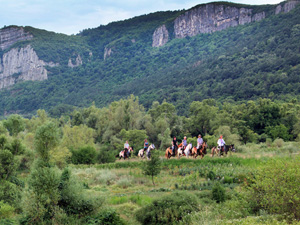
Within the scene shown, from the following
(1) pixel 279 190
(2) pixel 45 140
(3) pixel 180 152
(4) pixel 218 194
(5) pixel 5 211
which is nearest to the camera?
(1) pixel 279 190

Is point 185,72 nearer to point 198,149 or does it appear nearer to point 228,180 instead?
point 198,149

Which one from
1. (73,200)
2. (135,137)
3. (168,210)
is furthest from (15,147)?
(135,137)

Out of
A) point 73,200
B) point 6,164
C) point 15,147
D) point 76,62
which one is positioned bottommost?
point 73,200

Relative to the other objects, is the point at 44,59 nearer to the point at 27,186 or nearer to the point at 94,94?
the point at 94,94

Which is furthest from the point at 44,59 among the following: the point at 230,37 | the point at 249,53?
Answer: the point at 249,53

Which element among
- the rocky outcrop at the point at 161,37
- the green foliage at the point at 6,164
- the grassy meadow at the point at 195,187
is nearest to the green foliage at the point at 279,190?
the grassy meadow at the point at 195,187

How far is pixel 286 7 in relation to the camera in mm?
126812

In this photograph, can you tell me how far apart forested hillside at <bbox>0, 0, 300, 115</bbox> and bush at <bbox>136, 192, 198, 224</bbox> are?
53993 mm

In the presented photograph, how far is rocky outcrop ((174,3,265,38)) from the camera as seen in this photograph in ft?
500

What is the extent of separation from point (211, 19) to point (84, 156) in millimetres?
152053

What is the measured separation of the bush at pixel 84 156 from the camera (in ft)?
106

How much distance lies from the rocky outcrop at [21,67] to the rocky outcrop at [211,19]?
278ft

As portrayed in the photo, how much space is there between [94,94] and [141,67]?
44.9 metres

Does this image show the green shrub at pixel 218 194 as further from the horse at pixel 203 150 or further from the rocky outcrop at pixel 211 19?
the rocky outcrop at pixel 211 19
